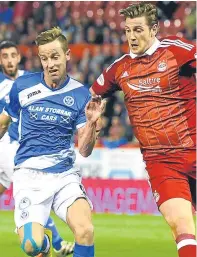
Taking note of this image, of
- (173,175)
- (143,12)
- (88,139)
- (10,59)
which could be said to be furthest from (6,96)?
(173,175)

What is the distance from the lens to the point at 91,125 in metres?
6.77

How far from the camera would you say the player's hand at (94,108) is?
21.9 ft

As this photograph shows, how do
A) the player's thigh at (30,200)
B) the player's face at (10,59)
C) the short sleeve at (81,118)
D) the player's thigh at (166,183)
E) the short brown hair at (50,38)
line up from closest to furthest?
the player's thigh at (166,183)
the player's thigh at (30,200)
the short brown hair at (50,38)
the short sleeve at (81,118)
the player's face at (10,59)

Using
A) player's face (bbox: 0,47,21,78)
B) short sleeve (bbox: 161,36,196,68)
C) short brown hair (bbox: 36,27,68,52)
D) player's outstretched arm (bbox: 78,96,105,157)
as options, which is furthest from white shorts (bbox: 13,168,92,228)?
player's face (bbox: 0,47,21,78)

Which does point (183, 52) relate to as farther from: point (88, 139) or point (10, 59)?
point (10, 59)

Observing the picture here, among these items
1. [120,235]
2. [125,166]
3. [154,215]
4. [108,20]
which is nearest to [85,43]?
[108,20]

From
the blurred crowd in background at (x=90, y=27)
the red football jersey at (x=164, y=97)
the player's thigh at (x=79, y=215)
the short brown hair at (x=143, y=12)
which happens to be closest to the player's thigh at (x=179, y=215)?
the red football jersey at (x=164, y=97)

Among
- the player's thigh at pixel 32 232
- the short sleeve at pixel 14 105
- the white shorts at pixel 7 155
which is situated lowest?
the white shorts at pixel 7 155

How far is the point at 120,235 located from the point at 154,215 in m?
2.57

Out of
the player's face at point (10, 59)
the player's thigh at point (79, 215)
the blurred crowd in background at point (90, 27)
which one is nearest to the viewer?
the player's thigh at point (79, 215)

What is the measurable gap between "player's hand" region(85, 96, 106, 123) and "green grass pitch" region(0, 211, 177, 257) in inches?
118

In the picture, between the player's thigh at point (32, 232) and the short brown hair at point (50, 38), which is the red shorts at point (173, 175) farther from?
the short brown hair at point (50, 38)

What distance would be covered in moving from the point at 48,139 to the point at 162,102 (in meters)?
1.02

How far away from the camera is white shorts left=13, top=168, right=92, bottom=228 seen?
6.89m
